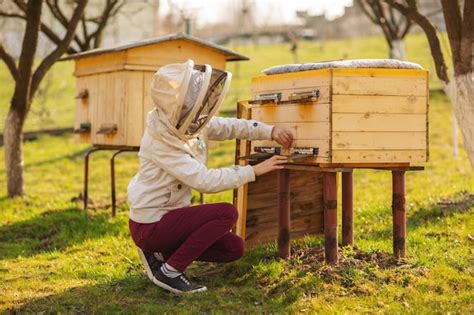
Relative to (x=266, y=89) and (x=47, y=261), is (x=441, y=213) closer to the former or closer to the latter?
(x=266, y=89)

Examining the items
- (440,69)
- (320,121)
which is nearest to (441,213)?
(440,69)

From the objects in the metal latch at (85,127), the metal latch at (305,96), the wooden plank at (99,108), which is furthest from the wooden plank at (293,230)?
the metal latch at (85,127)

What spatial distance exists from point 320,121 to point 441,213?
10.8ft

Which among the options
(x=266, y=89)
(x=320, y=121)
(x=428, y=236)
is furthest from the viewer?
(x=428, y=236)

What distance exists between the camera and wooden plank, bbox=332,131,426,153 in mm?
5277

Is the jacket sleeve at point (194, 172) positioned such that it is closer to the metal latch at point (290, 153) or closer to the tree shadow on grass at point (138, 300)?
the metal latch at point (290, 153)

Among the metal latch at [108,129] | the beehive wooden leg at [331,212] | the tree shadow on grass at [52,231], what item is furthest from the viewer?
the metal latch at [108,129]

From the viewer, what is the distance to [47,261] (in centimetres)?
725

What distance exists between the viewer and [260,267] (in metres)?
5.89

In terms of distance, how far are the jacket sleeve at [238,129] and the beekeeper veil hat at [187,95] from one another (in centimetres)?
54

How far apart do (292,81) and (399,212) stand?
1.44 meters

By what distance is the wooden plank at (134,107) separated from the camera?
8.34 meters

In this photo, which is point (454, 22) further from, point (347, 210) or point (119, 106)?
point (119, 106)

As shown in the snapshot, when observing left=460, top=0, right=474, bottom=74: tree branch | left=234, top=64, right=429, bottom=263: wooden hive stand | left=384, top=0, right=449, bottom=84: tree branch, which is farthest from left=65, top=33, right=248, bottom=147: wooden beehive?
left=460, top=0, right=474, bottom=74: tree branch
